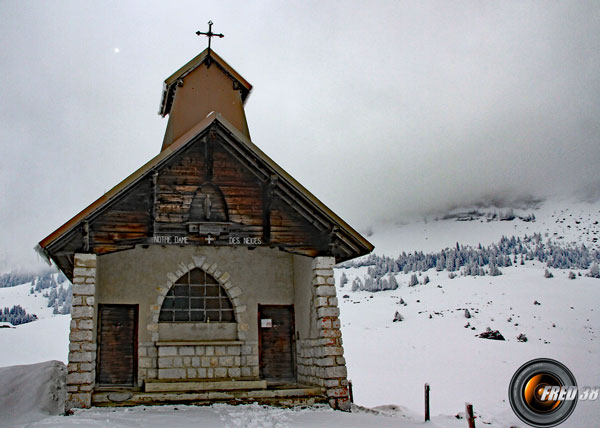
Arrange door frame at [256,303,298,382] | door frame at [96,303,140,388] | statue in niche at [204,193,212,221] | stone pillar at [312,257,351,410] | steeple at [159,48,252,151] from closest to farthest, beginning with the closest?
stone pillar at [312,257,351,410]
statue in niche at [204,193,212,221]
door frame at [96,303,140,388]
door frame at [256,303,298,382]
steeple at [159,48,252,151]

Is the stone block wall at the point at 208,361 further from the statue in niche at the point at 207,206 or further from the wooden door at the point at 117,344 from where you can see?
the statue in niche at the point at 207,206

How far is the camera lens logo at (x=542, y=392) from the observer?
7414mm

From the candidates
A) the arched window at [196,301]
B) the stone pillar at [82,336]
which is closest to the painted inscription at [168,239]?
the stone pillar at [82,336]

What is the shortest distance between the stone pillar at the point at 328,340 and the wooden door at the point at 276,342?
1.76 metres

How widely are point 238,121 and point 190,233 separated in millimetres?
6288

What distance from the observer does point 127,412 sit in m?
9.10

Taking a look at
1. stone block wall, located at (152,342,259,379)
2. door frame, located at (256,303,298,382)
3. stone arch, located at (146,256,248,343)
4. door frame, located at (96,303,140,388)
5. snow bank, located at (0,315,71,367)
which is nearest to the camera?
door frame, located at (96,303,140,388)

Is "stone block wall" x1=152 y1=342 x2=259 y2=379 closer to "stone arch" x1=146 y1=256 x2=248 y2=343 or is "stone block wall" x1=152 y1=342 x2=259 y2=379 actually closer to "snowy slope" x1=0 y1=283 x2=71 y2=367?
"stone arch" x1=146 y1=256 x2=248 y2=343

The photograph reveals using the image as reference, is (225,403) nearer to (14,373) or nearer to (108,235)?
(108,235)

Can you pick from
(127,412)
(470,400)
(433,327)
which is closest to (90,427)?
(127,412)

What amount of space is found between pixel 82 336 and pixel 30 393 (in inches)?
116

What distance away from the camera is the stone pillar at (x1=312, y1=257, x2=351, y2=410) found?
10.5 m

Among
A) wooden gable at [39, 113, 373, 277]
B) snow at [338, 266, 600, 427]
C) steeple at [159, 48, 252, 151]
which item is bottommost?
snow at [338, 266, 600, 427]

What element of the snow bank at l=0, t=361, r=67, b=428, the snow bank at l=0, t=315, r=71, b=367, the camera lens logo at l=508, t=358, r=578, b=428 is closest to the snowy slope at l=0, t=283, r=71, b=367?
the snow bank at l=0, t=315, r=71, b=367
